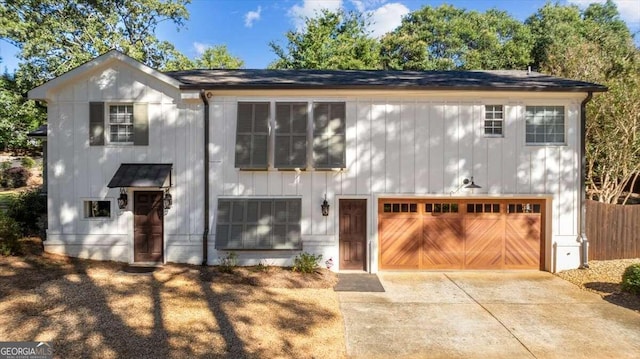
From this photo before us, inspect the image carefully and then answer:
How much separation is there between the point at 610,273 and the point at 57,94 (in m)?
16.2

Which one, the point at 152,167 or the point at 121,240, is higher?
the point at 152,167

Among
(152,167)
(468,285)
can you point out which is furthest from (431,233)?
(152,167)

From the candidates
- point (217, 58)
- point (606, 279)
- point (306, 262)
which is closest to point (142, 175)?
point (306, 262)

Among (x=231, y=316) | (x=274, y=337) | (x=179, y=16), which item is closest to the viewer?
(x=274, y=337)

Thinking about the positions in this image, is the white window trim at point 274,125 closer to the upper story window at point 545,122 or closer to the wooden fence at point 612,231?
the upper story window at point 545,122

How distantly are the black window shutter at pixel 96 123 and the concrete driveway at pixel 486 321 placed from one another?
7.98 metres

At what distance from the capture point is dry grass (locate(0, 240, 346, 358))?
5.53m

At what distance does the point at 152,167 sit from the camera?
9.75 m

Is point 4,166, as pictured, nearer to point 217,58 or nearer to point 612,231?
point 217,58

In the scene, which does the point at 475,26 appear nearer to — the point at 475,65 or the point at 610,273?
the point at 475,65

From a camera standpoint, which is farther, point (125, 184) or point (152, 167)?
point (152, 167)

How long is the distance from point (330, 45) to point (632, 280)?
2506 centimetres

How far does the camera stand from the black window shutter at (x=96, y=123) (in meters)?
9.83

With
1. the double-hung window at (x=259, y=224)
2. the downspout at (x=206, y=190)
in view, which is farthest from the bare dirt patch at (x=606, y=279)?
the downspout at (x=206, y=190)
